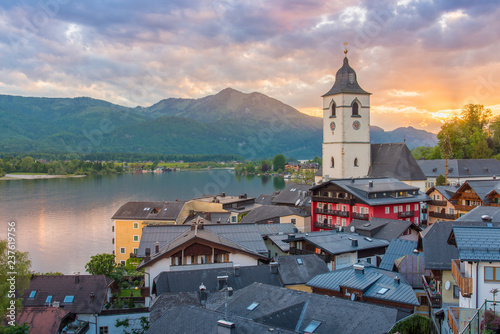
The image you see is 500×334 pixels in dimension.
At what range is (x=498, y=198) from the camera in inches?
1101

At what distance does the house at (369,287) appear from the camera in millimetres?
15686

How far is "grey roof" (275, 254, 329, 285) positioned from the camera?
2006 cm

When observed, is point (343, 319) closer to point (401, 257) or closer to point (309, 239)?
point (401, 257)

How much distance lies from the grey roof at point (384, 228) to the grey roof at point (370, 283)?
9.66 m

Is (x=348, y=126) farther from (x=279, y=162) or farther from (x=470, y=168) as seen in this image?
(x=279, y=162)

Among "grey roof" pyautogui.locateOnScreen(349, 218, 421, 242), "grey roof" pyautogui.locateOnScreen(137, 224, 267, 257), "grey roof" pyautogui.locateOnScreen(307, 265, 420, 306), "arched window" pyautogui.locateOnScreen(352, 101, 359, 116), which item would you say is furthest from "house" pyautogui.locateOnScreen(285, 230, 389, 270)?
"arched window" pyautogui.locateOnScreen(352, 101, 359, 116)

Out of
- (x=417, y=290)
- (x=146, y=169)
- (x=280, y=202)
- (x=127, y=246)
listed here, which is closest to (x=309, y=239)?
(x=417, y=290)

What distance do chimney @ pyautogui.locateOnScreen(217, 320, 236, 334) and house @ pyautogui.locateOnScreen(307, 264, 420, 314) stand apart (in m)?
6.37

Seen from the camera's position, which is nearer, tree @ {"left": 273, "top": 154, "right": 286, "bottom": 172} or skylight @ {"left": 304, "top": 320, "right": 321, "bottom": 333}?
skylight @ {"left": 304, "top": 320, "right": 321, "bottom": 333}

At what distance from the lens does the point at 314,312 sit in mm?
14047

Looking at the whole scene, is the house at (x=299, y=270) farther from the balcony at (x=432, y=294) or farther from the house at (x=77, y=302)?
the house at (x=77, y=302)

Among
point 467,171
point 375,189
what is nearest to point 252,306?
point 375,189

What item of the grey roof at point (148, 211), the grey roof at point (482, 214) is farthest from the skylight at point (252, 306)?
the grey roof at point (148, 211)

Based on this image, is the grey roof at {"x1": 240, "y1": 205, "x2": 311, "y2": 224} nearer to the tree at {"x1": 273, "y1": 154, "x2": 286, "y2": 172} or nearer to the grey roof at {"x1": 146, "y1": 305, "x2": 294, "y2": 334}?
the grey roof at {"x1": 146, "y1": 305, "x2": 294, "y2": 334}
